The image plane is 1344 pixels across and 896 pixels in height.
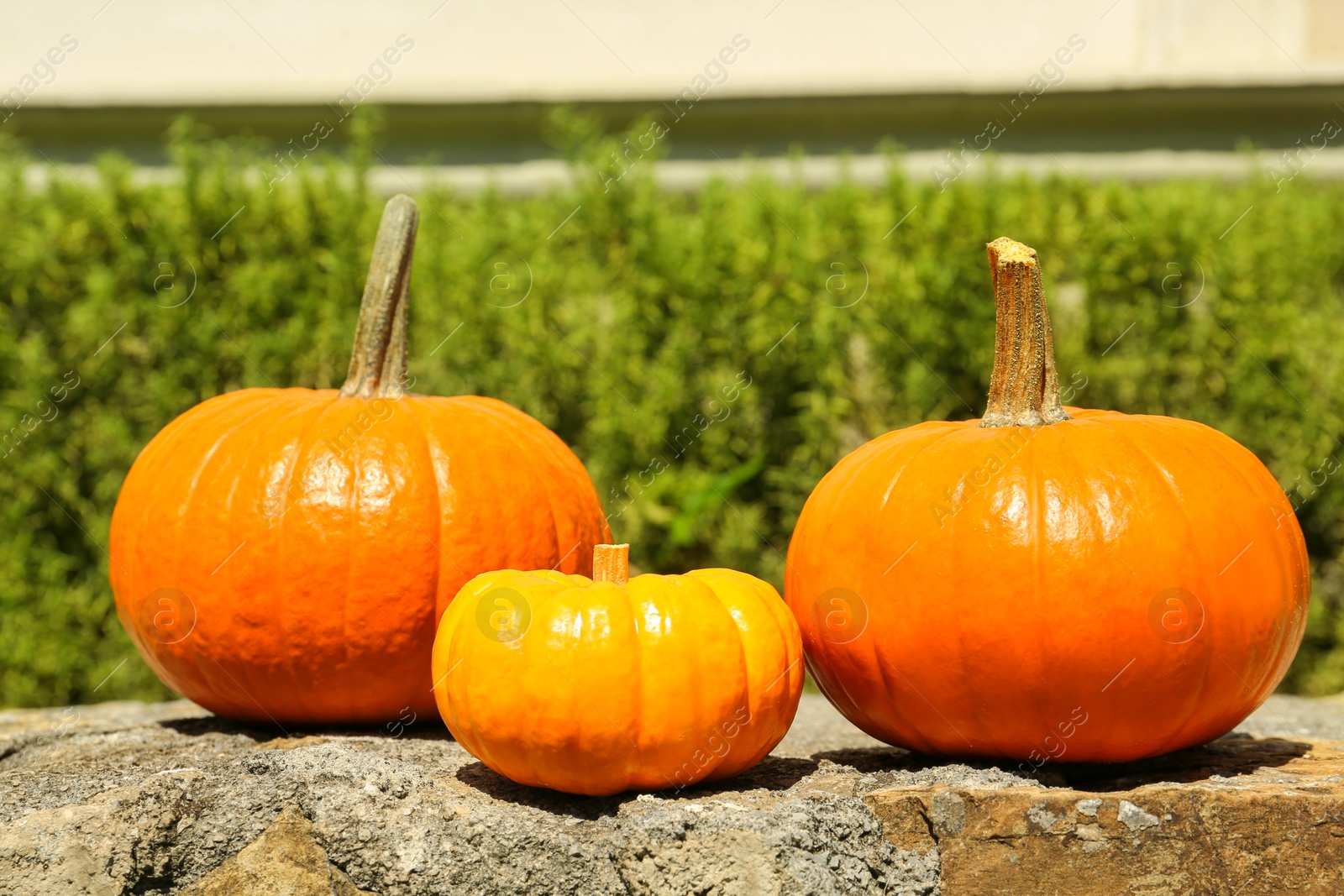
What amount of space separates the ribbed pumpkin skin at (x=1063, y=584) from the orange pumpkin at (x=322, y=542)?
2.63 ft

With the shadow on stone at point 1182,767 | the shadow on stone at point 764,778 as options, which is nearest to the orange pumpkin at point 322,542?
the shadow on stone at point 764,778

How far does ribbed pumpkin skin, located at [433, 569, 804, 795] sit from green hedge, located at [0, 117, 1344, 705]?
211cm

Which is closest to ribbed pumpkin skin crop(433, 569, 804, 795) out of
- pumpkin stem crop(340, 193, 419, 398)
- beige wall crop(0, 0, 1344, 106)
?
pumpkin stem crop(340, 193, 419, 398)

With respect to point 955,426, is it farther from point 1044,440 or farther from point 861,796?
point 861,796

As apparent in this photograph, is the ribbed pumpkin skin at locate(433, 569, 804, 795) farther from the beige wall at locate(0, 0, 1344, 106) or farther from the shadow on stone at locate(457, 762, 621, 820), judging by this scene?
the beige wall at locate(0, 0, 1344, 106)

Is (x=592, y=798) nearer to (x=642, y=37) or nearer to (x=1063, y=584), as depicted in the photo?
(x=1063, y=584)

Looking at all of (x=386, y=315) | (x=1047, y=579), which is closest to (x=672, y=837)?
(x=1047, y=579)

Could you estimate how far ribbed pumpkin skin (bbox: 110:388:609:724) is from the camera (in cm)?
247

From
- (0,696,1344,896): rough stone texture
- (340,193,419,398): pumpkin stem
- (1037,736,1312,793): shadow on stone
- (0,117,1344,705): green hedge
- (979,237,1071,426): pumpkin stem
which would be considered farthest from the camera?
(0,117,1344,705): green hedge

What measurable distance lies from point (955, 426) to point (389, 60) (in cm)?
489

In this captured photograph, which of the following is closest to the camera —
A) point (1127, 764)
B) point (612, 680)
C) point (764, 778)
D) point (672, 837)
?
point (672, 837)

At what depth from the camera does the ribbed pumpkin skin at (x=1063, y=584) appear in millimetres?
2068

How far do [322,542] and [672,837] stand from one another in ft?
3.52

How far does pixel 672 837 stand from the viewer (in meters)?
1.87
